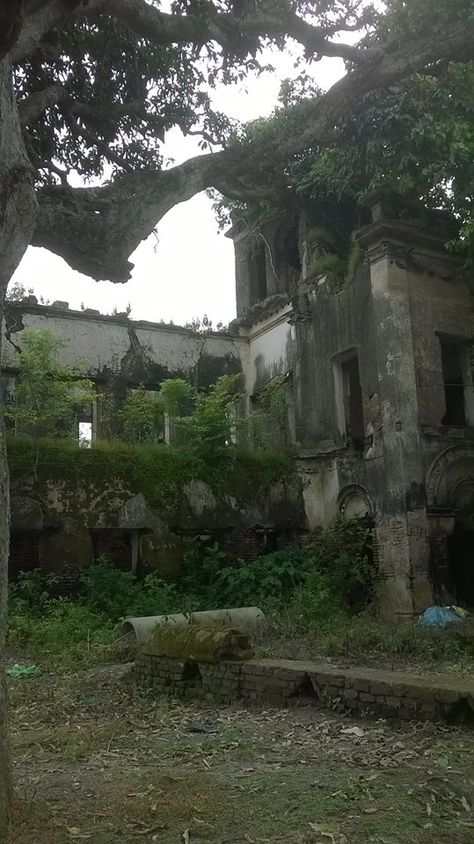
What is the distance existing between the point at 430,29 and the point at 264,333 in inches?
351

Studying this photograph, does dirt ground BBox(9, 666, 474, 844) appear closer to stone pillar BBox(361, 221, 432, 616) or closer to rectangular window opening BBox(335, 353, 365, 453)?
stone pillar BBox(361, 221, 432, 616)

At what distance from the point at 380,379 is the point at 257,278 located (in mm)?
7513

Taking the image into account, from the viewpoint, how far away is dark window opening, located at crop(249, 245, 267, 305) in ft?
67.0

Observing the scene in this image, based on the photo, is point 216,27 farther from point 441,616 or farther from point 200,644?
point 441,616

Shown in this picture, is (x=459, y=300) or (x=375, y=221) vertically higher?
(x=375, y=221)

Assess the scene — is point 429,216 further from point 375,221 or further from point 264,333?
point 264,333

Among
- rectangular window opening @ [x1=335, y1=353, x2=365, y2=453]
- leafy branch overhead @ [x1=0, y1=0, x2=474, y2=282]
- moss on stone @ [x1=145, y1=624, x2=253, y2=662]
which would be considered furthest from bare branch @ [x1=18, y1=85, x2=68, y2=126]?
rectangular window opening @ [x1=335, y1=353, x2=365, y2=453]

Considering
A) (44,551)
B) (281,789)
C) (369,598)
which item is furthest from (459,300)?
(281,789)

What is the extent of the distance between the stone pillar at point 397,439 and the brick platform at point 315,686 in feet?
21.7

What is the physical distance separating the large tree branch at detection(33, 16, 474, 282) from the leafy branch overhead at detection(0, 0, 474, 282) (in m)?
0.02

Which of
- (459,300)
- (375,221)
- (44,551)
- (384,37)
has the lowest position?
(44,551)

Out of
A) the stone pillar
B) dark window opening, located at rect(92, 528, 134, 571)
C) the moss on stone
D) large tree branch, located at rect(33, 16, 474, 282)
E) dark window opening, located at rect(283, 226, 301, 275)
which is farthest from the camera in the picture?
dark window opening, located at rect(283, 226, 301, 275)

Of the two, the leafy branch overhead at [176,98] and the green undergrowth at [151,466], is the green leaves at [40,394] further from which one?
the leafy branch overhead at [176,98]

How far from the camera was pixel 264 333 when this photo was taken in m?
19.6
